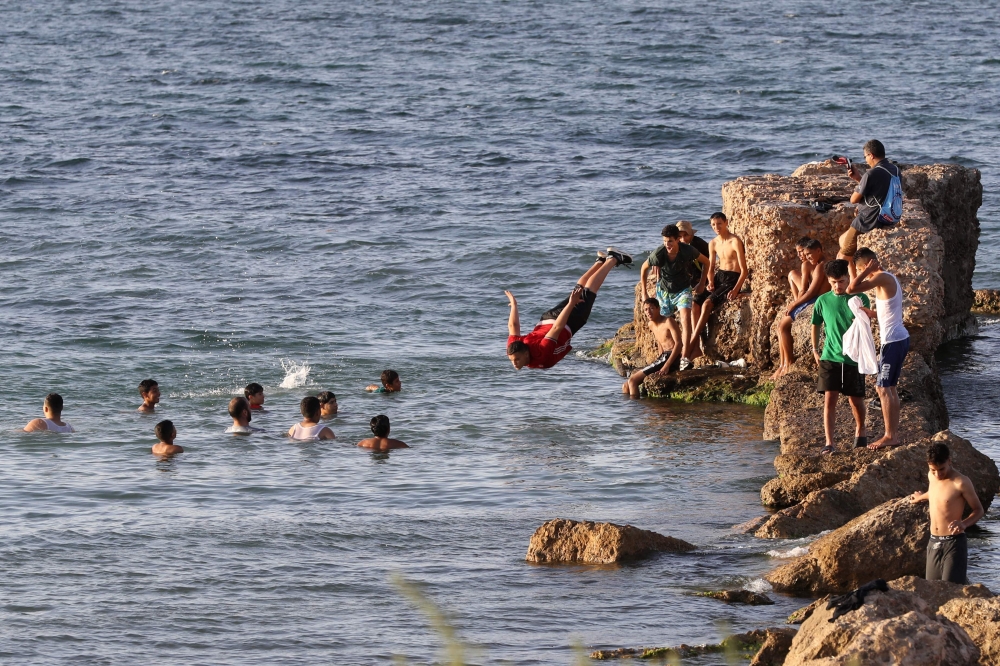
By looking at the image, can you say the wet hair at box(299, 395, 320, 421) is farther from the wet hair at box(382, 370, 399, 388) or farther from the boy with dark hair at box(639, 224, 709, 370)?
the boy with dark hair at box(639, 224, 709, 370)

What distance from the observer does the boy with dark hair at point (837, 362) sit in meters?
13.2

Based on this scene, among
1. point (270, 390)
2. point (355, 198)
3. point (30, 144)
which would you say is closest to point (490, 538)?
point (270, 390)

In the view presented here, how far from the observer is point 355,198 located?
101ft

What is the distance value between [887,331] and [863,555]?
10.7 feet

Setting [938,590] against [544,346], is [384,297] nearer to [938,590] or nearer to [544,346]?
[544,346]

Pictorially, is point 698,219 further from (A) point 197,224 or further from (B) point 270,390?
(B) point 270,390

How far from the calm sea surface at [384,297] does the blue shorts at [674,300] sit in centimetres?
133

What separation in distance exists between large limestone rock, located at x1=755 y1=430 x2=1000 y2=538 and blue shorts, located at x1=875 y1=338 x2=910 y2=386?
860 mm

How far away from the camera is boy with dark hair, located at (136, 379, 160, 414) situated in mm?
17391

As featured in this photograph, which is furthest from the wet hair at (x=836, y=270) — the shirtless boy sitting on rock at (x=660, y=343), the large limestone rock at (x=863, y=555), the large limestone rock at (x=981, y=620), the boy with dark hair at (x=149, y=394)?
the boy with dark hair at (x=149, y=394)

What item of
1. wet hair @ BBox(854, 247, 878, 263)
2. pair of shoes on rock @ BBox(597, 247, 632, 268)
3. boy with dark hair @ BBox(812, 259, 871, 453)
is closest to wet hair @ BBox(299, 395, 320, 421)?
pair of shoes on rock @ BBox(597, 247, 632, 268)

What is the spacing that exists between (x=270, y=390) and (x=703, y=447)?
644 cm

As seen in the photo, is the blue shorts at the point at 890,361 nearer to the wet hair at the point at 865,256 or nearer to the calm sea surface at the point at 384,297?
the wet hair at the point at 865,256

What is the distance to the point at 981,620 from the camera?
8.26 m
